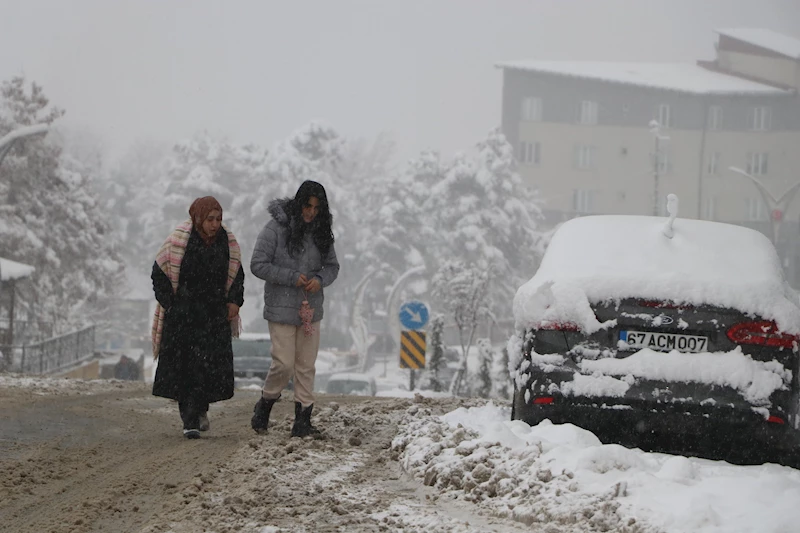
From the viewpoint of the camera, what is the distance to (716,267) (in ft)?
24.7

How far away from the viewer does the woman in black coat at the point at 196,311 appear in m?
8.56

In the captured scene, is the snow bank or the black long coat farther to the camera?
the snow bank

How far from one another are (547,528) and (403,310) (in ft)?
71.1

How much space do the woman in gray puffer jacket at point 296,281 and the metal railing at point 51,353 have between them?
23741 mm

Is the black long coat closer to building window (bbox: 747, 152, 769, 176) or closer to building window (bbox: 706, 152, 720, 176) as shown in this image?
building window (bbox: 706, 152, 720, 176)

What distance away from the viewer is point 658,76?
3499 inches

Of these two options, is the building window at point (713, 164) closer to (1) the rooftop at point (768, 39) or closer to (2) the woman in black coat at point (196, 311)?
(1) the rooftop at point (768, 39)

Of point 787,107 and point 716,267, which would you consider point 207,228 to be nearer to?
point 716,267

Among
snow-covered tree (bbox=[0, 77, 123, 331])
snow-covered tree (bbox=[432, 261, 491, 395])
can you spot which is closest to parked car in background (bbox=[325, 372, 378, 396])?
snow-covered tree (bbox=[432, 261, 491, 395])

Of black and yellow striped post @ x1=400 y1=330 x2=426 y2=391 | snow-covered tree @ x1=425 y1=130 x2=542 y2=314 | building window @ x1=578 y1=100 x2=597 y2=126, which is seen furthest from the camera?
building window @ x1=578 y1=100 x2=597 y2=126

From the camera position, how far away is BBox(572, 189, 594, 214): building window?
3440 inches

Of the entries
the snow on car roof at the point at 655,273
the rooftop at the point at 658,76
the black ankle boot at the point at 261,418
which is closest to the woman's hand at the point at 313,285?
the black ankle boot at the point at 261,418

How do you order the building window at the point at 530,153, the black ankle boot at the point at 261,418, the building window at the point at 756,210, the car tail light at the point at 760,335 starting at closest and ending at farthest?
the car tail light at the point at 760,335
the black ankle boot at the point at 261,418
the building window at the point at 530,153
the building window at the point at 756,210

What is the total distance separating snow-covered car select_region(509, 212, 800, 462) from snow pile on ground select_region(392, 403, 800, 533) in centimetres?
28
